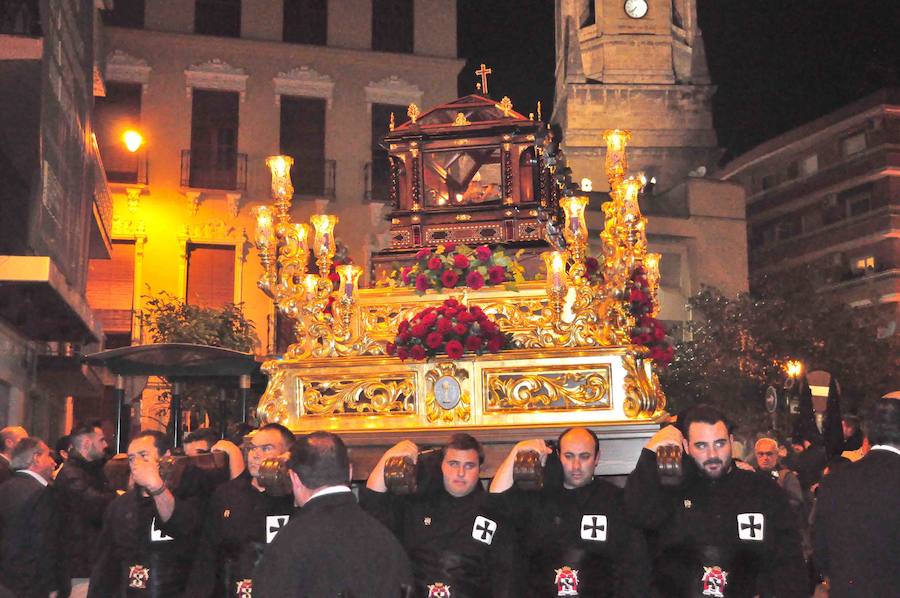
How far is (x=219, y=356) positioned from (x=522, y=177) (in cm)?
355

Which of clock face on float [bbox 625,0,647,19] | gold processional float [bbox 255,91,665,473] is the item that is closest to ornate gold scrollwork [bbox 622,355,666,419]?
gold processional float [bbox 255,91,665,473]

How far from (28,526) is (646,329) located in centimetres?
511

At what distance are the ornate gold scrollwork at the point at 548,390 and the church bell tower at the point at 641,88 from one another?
37406 mm

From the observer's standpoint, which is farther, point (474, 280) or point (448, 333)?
point (474, 280)

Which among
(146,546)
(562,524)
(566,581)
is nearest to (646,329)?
(562,524)

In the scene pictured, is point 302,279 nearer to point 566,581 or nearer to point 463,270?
point 463,270

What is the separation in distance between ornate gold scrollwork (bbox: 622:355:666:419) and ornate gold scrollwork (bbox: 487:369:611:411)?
0.16 meters

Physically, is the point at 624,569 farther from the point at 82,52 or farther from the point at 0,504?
the point at 82,52

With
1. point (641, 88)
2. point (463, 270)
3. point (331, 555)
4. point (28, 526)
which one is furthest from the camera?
point (641, 88)

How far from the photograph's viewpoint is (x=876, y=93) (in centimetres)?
4250

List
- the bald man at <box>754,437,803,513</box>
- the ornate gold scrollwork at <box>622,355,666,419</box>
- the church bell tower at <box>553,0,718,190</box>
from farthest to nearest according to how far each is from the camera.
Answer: the church bell tower at <box>553,0,718,190</box> < the bald man at <box>754,437,803,513</box> < the ornate gold scrollwork at <box>622,355,666,419</box>

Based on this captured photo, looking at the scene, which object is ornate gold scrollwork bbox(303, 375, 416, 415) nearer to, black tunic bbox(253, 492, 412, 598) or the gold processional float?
the gold processional float

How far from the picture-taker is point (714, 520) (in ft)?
19.7

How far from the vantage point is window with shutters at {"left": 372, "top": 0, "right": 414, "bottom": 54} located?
2633 centimetres
